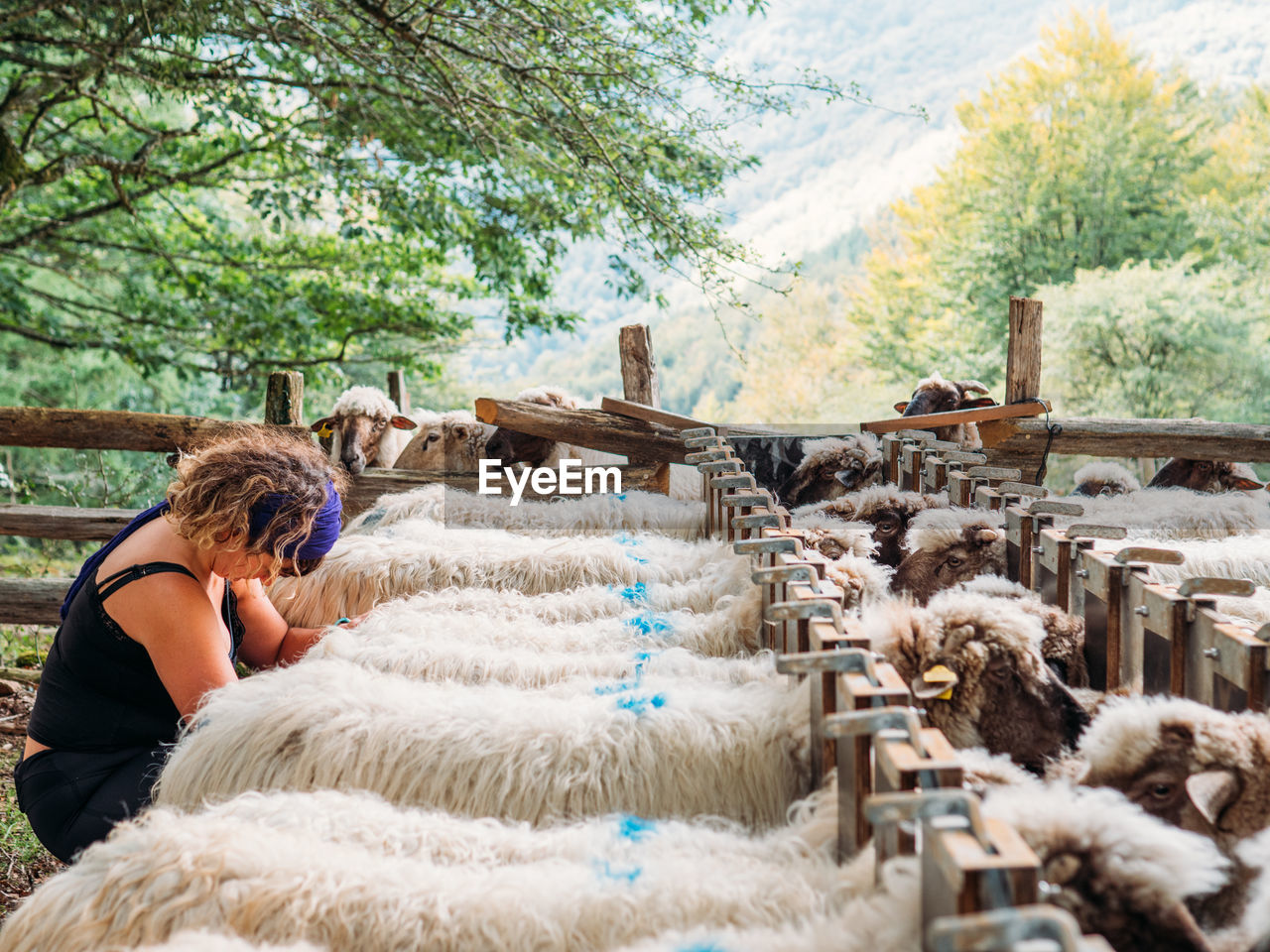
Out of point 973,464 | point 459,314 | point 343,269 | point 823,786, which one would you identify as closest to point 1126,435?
point 973,464

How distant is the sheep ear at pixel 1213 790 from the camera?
1191 millimetres

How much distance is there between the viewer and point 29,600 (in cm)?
438

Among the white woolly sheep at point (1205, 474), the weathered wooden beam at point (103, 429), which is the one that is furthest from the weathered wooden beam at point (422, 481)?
the white woolly sheep at point (1205, 474)

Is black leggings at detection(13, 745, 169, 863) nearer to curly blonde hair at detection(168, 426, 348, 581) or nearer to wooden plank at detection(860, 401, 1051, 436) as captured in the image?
curly blonde hair at detection(168, 426, 348, 581)

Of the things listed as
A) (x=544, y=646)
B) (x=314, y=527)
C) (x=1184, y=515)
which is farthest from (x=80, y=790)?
(x=1184, y=515)

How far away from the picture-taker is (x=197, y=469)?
6.30 ft

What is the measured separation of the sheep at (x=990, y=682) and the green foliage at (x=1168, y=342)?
15633 millimetres

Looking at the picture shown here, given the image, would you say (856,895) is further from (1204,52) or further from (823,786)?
(1204,52)

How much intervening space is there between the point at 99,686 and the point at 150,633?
238 mm

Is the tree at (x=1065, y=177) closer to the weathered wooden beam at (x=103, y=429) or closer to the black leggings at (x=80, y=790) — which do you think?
the weathered wooden beam at (x=103, y=429)

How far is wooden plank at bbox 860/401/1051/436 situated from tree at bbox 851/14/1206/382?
51.0 feet

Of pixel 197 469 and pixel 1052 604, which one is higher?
pixel 197 469

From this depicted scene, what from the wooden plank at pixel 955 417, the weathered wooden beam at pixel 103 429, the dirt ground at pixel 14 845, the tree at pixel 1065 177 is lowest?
the dirt ground at pixel 14 845

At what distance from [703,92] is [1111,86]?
54.4 feet
